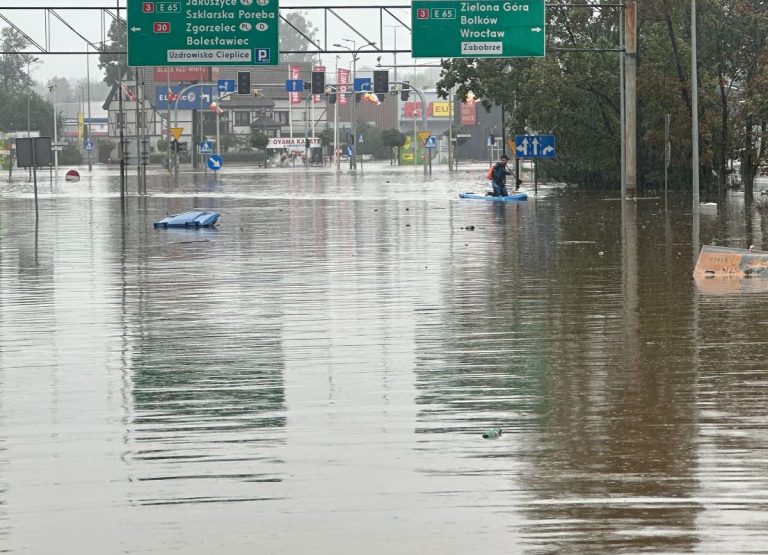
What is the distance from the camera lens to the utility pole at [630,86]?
45.7 metres

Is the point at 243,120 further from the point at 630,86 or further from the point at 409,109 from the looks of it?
the point at 630,86

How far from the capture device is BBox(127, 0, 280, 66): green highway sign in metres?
46.2

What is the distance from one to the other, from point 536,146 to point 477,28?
7980mm

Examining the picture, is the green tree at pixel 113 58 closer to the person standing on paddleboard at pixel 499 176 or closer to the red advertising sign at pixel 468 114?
the red advertising sign at pixel 468 114

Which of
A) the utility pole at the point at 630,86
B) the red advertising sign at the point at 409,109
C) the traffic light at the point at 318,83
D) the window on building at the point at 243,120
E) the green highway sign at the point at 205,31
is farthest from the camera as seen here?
the red advertising sign at the point at 409,109

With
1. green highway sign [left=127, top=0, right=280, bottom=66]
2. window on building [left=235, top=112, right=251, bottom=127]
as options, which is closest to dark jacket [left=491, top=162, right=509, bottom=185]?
green highway sign [left=127, top=0, right=280, bottom=66]

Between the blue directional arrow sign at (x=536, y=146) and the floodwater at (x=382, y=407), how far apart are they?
92.8ft

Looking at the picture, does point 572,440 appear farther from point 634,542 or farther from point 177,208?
point 177,208

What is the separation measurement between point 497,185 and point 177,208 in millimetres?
10280

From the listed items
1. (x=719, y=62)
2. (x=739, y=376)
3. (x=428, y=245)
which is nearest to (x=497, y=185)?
(x=719, y=62)

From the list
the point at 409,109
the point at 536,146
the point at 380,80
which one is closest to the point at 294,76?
the point at 409,109

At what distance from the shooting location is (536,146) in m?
52.8

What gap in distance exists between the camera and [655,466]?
8508mm

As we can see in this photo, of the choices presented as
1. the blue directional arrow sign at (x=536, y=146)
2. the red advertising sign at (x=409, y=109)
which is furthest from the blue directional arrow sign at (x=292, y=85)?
the blue directional arrow sign at (x=536, y=146)
